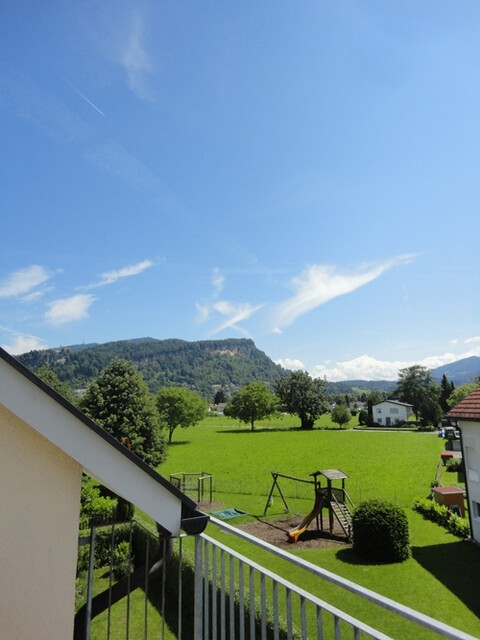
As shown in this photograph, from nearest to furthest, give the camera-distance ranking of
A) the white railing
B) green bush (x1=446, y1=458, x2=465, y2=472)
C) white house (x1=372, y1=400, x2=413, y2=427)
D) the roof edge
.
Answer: the white railing
the roof edge
green bush (x1=446, y1=458, x2=465, y2=472)
white house (x1=372, y1=400, x2=413, y2=427)

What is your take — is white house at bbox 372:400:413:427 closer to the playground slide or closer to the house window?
the playground slide

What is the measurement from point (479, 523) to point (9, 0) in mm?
19347

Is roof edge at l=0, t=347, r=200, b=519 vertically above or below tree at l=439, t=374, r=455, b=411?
above

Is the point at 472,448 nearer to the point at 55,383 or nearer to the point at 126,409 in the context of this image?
the point at 126,409

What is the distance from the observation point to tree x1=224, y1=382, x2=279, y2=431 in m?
68.8

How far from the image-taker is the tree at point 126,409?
74.9ft

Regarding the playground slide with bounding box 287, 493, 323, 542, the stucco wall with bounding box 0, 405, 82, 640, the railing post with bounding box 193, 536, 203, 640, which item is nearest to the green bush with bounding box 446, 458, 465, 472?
the playground slide with bounding box 287, 493, 323, 542

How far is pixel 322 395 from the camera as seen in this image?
7375cm

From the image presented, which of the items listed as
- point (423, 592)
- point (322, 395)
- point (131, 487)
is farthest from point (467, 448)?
point (322, 395)

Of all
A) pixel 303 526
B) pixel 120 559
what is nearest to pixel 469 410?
pixel 303 526

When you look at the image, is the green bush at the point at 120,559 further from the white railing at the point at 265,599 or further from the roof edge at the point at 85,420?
the roof edge at the point at 85,420

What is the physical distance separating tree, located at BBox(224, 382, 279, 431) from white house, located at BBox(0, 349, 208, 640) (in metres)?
67.3

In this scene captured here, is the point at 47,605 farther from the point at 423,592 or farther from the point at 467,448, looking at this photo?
the point at 467,448

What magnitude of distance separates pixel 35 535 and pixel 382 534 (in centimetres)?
1338
